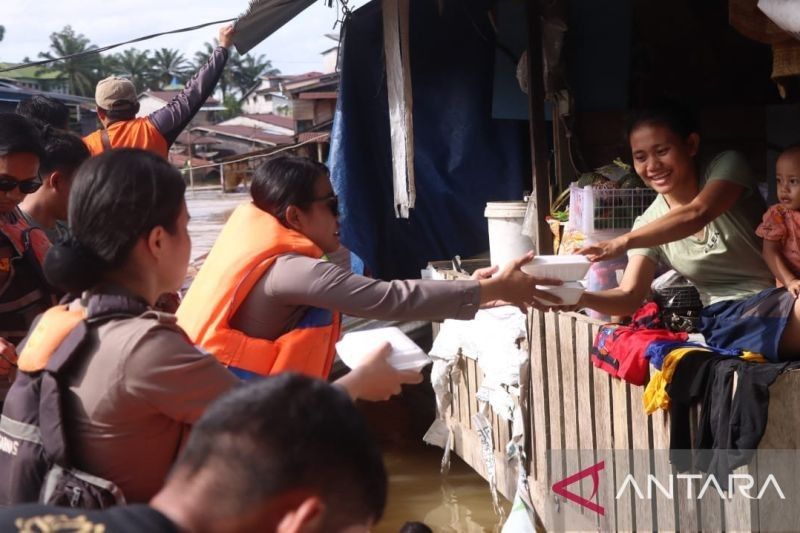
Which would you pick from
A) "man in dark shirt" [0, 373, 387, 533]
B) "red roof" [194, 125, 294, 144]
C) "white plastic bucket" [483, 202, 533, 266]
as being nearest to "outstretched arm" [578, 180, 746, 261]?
"white plastic bucket" [483, 202, 533, 266]

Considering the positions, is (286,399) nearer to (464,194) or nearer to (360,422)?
(360,422)

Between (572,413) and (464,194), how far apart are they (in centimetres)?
263

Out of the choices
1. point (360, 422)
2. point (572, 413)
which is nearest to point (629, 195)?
point (572, 413)

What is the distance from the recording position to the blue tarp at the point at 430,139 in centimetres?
701

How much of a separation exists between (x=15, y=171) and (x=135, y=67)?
101m

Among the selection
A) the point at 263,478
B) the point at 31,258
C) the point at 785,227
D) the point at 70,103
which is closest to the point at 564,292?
the point at 785,227

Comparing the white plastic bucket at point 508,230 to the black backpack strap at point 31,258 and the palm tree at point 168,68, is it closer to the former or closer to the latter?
the black backpack strap at point 31,258

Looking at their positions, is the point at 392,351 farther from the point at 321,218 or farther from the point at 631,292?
the point at 631,292

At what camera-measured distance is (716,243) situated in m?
3.98

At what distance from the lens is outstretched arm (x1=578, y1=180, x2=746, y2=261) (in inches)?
149

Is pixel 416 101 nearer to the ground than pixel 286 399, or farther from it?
farther from it

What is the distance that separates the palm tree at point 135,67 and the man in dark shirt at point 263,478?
10008cm

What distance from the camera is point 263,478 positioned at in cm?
123

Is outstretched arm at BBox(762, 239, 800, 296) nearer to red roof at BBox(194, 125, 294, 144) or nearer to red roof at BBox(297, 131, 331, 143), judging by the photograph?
red roof at BBox(297, 131, 331, 143)
